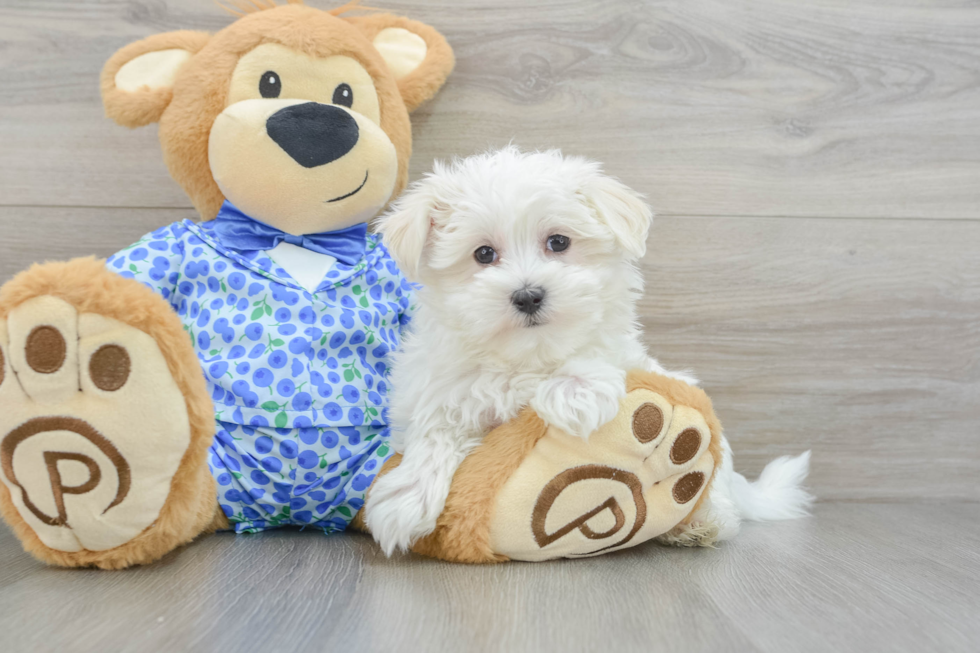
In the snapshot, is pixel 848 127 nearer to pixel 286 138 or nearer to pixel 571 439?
pixel 571 439

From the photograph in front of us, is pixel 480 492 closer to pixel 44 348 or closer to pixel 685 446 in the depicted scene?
pixel 685 446

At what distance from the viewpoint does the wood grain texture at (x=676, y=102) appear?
63.5 inches

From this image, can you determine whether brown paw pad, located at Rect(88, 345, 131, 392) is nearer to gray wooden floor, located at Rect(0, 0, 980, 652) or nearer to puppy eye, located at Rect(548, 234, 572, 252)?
puppy eye, located at Rect(548, 234, 572, 252)

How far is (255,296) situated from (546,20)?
92cm

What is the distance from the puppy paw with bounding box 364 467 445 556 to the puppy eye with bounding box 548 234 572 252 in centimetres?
42

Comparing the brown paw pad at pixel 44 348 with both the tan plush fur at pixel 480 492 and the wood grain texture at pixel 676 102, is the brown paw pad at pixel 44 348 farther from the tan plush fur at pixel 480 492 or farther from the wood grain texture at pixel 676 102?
the wood grain texture at pixel 676 102

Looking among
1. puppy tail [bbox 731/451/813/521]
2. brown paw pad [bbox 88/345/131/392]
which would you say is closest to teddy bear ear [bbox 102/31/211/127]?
brown paw pad [bbox 88/345/131/392]

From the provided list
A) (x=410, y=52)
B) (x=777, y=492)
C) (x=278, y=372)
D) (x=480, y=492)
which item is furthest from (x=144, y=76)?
(x=777, y=492)

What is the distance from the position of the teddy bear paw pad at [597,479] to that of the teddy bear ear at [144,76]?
3.19ft

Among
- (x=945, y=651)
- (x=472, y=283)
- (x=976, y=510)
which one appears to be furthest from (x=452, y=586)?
(x=976, y=510)

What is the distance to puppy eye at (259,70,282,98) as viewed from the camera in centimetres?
133

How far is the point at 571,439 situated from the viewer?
1085mm

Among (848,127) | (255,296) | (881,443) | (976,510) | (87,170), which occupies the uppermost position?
(848,127)

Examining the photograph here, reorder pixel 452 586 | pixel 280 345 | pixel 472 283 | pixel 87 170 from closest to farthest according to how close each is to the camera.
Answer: pixel 452 586 < pixel 472 283 < pixel 280 345 < pixel 87 170
